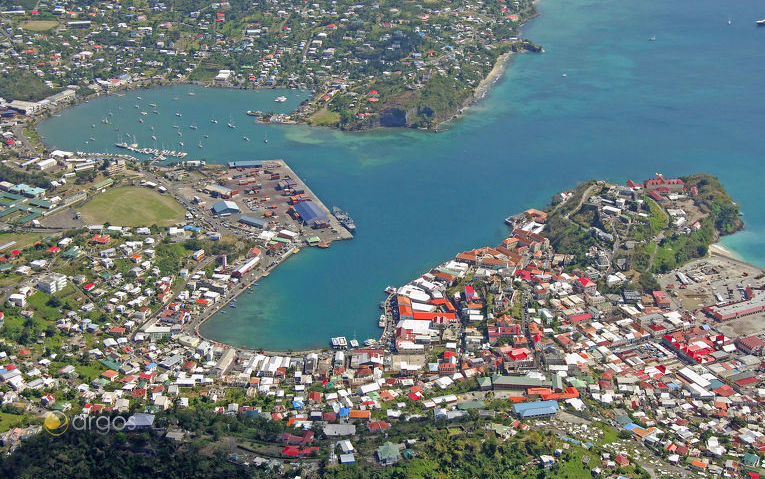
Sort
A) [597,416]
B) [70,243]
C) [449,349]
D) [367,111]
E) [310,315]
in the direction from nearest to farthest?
[597,416] → [449,349] → [310,315] → [70,243] → [367,111]

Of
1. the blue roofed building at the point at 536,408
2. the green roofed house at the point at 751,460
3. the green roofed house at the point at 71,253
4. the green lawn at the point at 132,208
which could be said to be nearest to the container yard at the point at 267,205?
the green lawn at the point at 132,208

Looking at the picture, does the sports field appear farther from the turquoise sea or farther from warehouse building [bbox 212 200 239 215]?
warehouse building [bbox 212 200 239 215]

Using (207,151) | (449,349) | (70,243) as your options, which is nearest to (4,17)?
(207,151)

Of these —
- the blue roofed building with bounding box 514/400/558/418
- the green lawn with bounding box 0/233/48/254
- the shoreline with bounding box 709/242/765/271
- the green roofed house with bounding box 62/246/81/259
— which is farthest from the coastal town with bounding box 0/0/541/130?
the blue roofed building with bounding box 514/400/558/418

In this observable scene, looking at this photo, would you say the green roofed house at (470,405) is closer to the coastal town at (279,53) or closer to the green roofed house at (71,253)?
the green roofed house at (71,253)

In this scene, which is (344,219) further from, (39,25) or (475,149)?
(39,25)

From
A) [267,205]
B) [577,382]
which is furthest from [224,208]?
[577,382]

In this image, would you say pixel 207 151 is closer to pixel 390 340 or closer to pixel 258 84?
pixel 258 84
